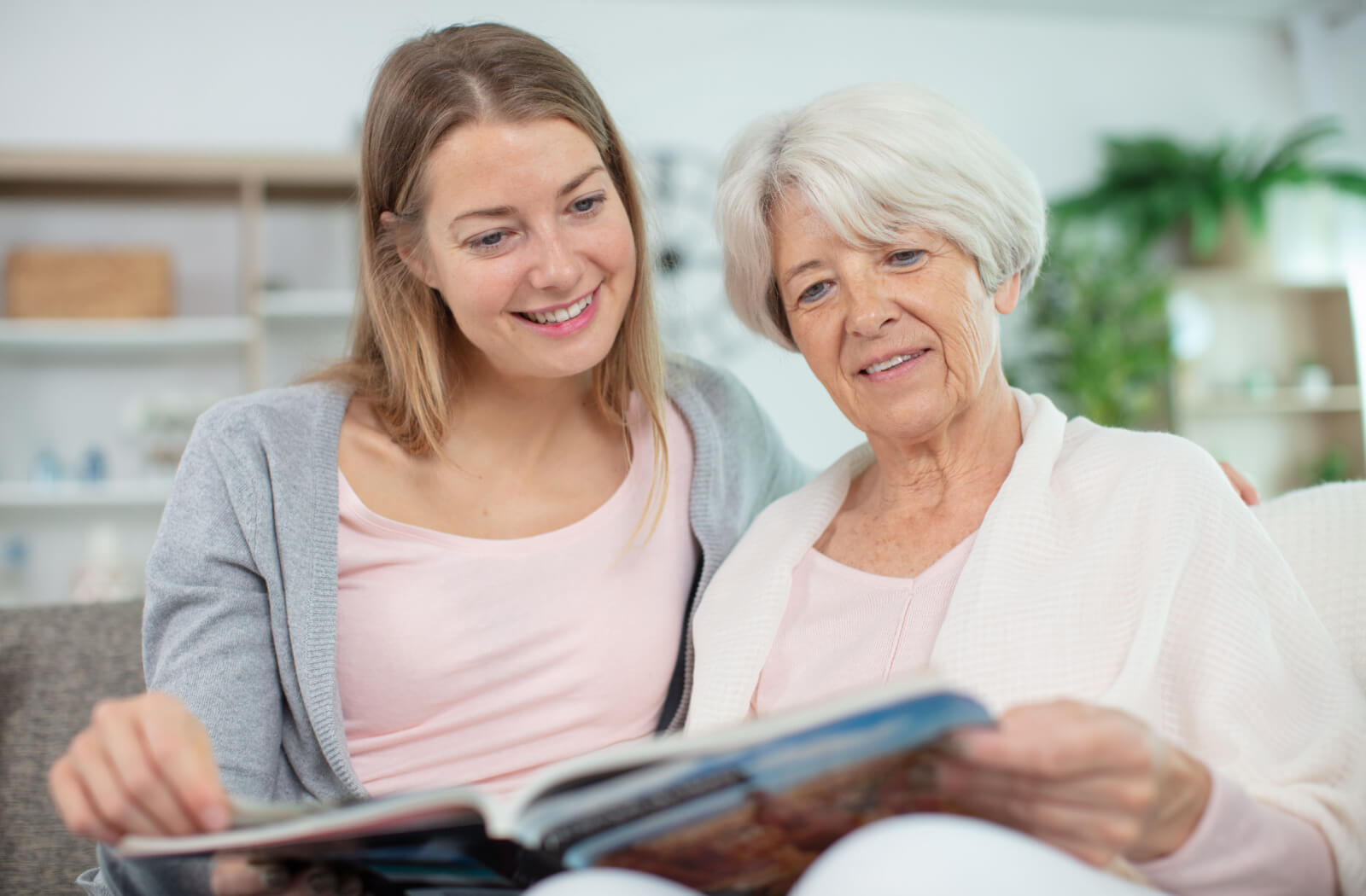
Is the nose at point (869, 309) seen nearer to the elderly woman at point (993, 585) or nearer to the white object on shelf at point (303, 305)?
the elderly woman at point (993, 585)

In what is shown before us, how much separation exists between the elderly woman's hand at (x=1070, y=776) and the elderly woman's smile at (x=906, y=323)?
0.57 metres

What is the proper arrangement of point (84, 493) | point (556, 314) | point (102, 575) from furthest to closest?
point (84, 493) < point (102, 575) < point (556, 314)

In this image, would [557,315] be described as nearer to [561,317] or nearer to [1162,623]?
[561,317]

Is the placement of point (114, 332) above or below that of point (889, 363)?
above

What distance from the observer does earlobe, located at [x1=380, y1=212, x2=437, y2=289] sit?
4.73 feet

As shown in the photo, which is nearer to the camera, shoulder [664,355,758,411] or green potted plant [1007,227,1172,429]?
shoulder [664,355,758,411]

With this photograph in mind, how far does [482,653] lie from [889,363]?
Result: 623mm

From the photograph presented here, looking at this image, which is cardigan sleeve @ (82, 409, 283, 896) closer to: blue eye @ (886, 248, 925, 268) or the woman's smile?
the woman's smile

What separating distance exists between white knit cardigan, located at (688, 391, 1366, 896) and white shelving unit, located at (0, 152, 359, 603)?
3314 mm

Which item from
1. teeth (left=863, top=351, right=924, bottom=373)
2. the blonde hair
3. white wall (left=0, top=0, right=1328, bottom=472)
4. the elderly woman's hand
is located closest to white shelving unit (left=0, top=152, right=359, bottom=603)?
white wall (left=0, top=0, right=1328, bottom=472)

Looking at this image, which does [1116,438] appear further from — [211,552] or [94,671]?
[94,671]

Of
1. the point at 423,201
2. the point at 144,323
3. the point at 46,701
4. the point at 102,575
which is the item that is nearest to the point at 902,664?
the point at 423,201

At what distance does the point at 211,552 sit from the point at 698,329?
11.6ft

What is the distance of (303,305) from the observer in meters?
3.94
